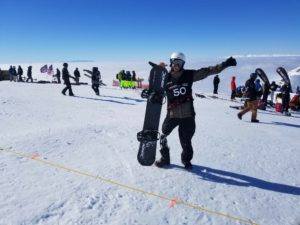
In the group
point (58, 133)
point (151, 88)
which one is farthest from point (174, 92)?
point (58, 133)

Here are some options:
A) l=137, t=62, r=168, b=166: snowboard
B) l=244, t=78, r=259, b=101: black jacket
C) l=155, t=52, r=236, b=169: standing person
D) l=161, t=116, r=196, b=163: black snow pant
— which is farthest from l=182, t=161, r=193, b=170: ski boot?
l=244, t=78, r=259, b=101: black jacket

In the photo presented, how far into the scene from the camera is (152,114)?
5.43 m

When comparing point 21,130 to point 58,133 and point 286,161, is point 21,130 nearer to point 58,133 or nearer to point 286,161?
point 58,133

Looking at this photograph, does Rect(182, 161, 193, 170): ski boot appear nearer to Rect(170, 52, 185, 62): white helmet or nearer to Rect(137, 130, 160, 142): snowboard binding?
Rect(137, 130, 160, 142): snowboard binding

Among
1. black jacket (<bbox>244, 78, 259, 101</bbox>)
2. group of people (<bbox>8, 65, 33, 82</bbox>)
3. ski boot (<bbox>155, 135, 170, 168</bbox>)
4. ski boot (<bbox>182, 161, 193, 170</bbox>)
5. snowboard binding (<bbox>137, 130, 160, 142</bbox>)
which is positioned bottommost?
ski boot (<bbox>182, 161, 193, 170</bbox>)

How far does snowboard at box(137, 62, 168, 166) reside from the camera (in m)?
5.27

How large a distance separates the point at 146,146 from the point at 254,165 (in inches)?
87.4

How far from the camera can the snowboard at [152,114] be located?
5.27 meters

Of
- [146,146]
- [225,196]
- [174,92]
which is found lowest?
[225,196]

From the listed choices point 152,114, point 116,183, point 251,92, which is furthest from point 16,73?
point 116,183

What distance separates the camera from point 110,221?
11.5 feet

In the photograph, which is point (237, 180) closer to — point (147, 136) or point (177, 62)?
point (147, 136)

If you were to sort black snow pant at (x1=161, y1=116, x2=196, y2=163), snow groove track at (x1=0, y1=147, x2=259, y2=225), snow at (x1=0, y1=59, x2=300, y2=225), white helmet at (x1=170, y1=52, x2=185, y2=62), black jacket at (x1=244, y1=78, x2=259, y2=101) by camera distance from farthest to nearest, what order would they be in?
black jacket at (x1=244, y1=78, x2=259, y2=101) → black snow pant at (x1=161, y1=116, x2=196, y2=163) → white helmet at (x1=170, y1=52, x2=185, y2=62) → snow groove track at (x1=0, y1=147, x2=259, y2=225) → snow at (x1=0, y1=59, x2=300, y2=225)

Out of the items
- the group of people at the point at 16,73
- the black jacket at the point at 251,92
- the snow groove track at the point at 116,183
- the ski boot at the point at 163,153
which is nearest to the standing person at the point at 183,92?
the ski boot at the point at 163,153
